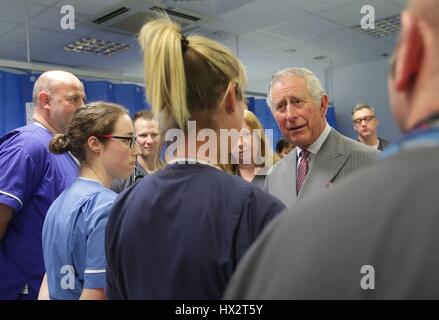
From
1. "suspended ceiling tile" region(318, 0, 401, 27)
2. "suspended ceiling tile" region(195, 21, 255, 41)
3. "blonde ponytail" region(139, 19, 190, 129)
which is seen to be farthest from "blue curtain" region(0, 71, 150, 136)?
"blonde ponytail" region(139, 19, 190, 129)

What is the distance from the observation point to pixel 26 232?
152cm

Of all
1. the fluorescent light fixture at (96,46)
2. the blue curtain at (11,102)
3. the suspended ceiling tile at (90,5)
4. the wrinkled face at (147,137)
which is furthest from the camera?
the fluorescent light fixture at (96,46)

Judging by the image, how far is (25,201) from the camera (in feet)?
4.98

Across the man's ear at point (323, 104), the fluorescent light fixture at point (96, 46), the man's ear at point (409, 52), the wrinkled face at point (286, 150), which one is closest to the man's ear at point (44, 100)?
the man's ear at point (323, 104)

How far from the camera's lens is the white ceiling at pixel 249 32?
328 cm

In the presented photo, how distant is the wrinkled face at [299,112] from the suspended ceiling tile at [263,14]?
1.94 m

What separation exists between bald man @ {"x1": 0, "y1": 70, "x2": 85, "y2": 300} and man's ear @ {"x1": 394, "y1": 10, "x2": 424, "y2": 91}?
1413 millimetres

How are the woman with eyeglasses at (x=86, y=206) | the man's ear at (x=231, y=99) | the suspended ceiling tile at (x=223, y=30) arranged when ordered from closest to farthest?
the man's ear at (x=231, y=99), the woman with eyeglasses at (x=86, y=206), the suspended ceiling tile at (x=223, y=30)

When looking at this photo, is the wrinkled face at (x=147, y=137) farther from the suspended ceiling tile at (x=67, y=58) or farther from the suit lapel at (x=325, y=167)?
the suspended ceiling tile at (x=67, y=58)

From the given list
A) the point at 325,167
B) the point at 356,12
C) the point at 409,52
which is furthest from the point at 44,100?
the point at 356,12

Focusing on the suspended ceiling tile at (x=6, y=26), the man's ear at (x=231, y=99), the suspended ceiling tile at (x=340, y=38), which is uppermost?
the suspended ceiling tile at (x=340, y=38)

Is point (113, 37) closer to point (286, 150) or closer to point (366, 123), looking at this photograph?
point (286, 150)

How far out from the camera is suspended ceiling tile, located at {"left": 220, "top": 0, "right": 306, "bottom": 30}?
3.31 metres
